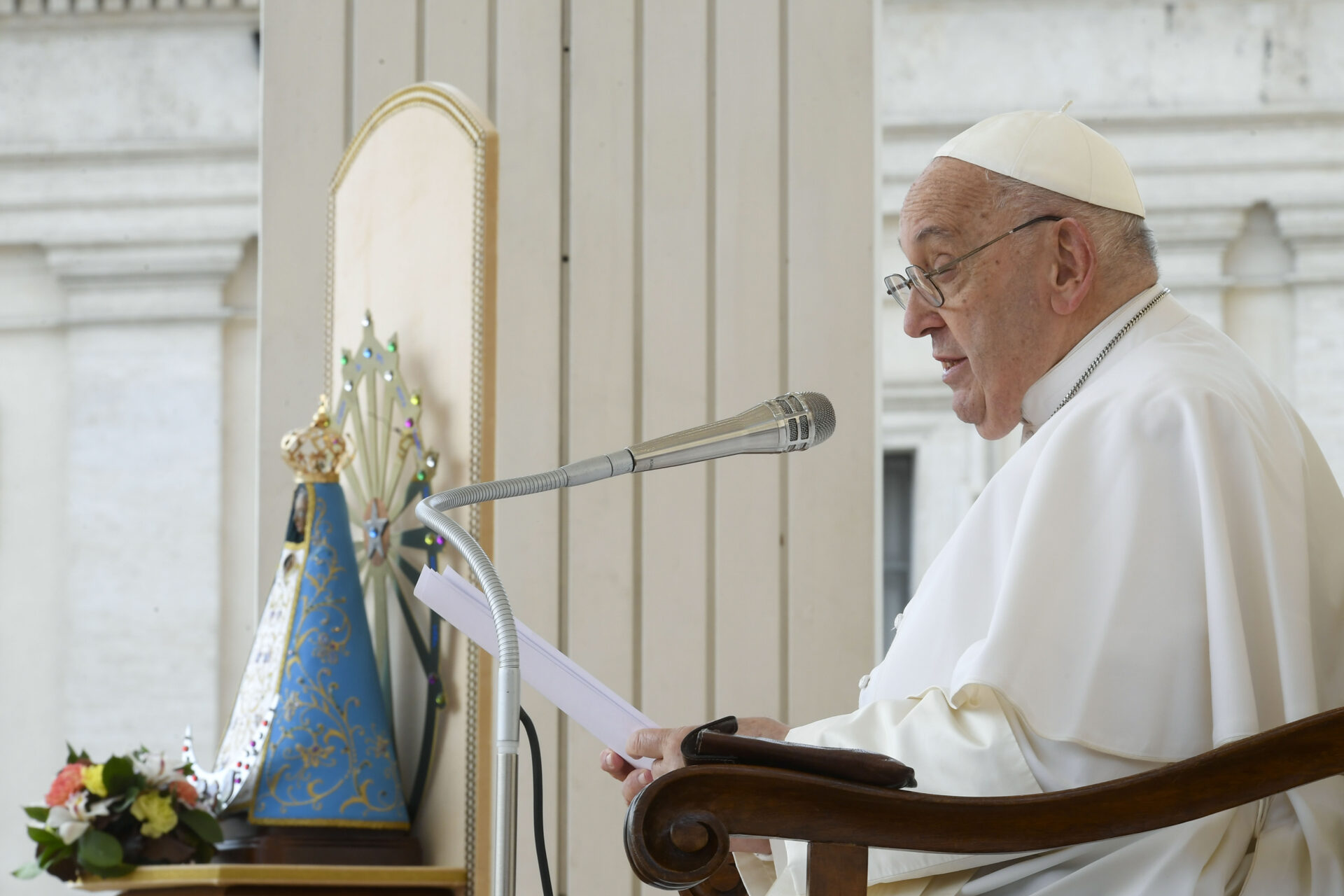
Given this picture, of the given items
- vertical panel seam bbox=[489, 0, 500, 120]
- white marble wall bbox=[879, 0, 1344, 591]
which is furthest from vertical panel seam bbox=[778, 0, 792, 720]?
white marble wall bbox=[879, 0, 1344, 591]

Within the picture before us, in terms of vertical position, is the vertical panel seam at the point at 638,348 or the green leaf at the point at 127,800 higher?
the vertical panel seam at the point at 638,348

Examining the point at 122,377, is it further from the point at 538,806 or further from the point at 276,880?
the point at 538,806

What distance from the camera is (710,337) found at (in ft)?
11.0

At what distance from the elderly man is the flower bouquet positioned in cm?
92

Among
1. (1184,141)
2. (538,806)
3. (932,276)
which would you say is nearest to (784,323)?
(932,276)

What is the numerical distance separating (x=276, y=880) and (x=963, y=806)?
1.33 meters

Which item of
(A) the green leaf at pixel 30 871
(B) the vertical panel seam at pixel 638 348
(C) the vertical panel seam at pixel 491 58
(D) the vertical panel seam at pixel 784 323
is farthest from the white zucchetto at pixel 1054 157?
(A) the green leaf at pixel 30 871

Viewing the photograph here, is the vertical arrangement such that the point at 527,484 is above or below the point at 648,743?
above

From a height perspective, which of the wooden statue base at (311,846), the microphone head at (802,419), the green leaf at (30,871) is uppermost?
the microphone head at (802,419)

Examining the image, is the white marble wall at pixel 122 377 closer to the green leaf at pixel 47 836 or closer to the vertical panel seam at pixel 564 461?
the vertical panel seam at pixel 564 461

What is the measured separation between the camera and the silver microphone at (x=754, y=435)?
154 centimetres

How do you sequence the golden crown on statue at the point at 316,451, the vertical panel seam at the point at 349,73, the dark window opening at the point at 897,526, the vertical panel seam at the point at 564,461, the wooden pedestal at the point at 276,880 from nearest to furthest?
the wooden pedestal at the point at 276,880
the golden crown on statue at the point at 316,451
the vertical panel seam at the point at 564,461
the vertical panel seam at the point at 349,73
the dark window opening at the point at 897,526

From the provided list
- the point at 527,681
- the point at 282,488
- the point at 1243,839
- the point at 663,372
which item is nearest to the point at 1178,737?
the point at 1243,839

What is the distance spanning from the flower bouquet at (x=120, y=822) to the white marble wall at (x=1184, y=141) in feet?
15.1
